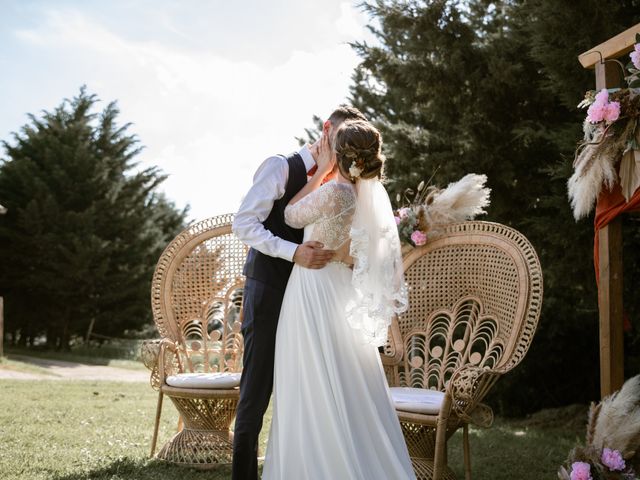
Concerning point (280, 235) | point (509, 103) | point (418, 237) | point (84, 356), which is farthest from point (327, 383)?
point (84, 356)

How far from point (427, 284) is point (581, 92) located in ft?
6.89

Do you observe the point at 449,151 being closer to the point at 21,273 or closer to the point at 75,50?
the point at 75,50

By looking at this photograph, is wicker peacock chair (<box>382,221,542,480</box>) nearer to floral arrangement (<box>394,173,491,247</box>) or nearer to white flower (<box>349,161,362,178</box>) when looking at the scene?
floral arrangement (<box>394,173,491,247</box>)

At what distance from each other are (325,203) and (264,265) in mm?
443

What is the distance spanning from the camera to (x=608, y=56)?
3529 millimetres

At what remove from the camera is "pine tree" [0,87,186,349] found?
14.2m

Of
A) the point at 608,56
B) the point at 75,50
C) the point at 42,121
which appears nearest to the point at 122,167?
the point at 42,121

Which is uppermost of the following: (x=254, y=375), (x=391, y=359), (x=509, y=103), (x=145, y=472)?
(x=509, y=103)

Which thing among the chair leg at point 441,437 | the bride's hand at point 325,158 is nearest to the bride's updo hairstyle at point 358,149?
the bride's hand at point 325,158

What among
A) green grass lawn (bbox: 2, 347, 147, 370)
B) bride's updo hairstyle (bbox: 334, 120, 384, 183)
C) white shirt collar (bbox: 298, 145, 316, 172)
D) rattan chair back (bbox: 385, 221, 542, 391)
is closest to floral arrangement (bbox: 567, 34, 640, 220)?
rattan chair back (bbox: 385, 221, 542, 391)

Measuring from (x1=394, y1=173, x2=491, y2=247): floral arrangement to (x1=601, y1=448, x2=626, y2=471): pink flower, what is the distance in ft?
5.95

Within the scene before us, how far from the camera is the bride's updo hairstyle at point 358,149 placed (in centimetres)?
291

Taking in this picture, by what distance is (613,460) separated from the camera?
2.99 meters

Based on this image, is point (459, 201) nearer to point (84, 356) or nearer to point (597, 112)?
point (597, 112)
